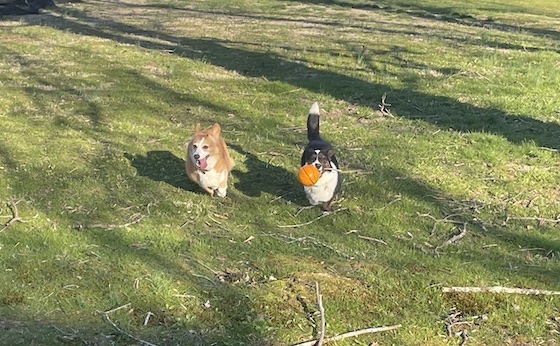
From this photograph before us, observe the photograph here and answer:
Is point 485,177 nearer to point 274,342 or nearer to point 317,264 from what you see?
point 317,264

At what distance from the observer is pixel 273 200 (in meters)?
5.35

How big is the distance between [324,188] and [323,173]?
0.16 meters

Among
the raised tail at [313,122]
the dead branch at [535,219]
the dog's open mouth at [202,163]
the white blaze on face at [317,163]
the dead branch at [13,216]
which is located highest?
the raised tail at [313,122]

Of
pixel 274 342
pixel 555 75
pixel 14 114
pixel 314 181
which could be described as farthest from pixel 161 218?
pixel 555 75

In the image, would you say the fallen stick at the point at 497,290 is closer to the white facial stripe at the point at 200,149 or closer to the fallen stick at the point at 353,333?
the fallen stick at the point at 353,333

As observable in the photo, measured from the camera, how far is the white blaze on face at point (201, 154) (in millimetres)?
4996

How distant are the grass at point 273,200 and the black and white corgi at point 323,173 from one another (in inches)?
5.9

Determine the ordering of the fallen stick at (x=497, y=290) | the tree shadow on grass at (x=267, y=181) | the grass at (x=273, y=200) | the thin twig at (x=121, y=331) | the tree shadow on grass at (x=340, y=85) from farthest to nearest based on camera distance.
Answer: the tree shadow on grass at (x=340, y=85), the tree shadow on grass at (x=267, y=181), the fallen stick at (x=497, y=290), the grass at (x=273, y=200), the thin twig at (x=121, y=331)

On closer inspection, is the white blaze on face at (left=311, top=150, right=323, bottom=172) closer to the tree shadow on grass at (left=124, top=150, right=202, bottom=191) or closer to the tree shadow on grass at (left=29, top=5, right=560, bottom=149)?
the tree shadow on grass at (left=124, top=150, right=202, bottom=191)

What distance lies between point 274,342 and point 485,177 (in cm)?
325

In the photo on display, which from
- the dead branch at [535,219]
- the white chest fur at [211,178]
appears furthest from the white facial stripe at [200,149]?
the dead branch at [535,219]

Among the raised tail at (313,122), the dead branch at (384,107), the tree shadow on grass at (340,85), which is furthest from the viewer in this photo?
the dead branch at (384,107)

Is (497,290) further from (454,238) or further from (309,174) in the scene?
(309,174)

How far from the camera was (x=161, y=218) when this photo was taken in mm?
4930
